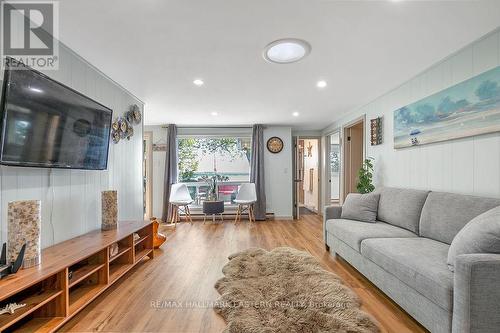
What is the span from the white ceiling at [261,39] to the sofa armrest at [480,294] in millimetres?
1635

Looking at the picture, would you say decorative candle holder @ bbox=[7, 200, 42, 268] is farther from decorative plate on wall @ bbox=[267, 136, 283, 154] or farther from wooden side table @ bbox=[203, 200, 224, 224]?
decorative plate on wall @ bbox=[267, 136, 283, 154]

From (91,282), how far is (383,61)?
11.5 feet

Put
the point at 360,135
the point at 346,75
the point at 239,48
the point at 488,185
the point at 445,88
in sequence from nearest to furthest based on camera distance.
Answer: the point at 488,185, the point at 239,48, the point at 445,88, the point at 346,75, the point at 360,135

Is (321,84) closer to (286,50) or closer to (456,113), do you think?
(286,50)

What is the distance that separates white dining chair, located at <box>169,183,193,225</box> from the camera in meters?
5.36

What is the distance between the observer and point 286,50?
229 cm

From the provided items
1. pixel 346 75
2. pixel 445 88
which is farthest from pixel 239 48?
pixel 445 88

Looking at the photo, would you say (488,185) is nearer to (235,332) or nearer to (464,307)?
(464,307)

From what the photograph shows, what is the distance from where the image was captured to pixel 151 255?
126 inches

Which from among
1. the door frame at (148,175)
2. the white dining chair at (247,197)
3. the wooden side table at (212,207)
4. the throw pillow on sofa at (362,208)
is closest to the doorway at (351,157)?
the throw pillow on sofa at (362,208)

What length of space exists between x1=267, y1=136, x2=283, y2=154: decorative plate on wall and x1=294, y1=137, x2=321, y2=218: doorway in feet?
3.49

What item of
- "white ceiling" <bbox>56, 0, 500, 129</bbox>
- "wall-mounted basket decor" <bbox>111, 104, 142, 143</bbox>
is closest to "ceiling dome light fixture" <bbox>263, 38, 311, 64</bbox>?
"white ceiling" <bbox>56, 0, 500, 129</bbox>

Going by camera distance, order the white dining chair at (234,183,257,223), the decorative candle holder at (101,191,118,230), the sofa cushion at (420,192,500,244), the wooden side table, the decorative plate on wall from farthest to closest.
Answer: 1. the decorative plate on wall
2. the white dining chair at (234,183,257,223)
3. the wooden side table
4. the decorative candle holder at (101,191,118,230)
5. the sofa cushion at (420,192,500,244)

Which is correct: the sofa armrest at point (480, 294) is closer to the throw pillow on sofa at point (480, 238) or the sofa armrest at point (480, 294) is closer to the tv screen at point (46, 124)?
the throw pillow on sofa at point (480, 238)
